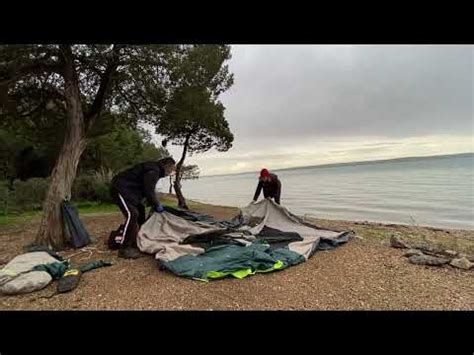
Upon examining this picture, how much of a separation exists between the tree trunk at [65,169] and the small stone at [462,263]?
16.5 feet

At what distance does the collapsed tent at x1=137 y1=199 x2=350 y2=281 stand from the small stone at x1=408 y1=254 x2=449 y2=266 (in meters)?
1.02

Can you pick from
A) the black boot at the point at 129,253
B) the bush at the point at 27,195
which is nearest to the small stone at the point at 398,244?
the black boot at the point at 129,253

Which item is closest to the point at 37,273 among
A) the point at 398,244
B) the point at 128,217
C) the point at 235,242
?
the point at 128,217

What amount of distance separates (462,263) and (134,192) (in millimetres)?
3967

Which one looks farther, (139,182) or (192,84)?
(192,84)

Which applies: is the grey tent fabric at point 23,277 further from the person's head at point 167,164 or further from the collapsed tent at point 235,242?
the person's head at point 167,164

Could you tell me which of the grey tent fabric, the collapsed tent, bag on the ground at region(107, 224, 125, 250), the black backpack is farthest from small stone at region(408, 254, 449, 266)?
the black backpack

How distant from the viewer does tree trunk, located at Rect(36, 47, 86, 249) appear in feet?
14.9

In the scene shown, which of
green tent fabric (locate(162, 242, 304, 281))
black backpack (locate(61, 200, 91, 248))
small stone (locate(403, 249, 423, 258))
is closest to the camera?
green tent fabric (locate(162, 242, 304, 281))

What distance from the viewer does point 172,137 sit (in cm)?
960

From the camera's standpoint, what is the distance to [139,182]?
4258 millimetres

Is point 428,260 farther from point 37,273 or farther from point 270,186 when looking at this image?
point 37,273

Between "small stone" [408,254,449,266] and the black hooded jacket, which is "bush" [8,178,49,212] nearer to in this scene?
the black hooded jacket
